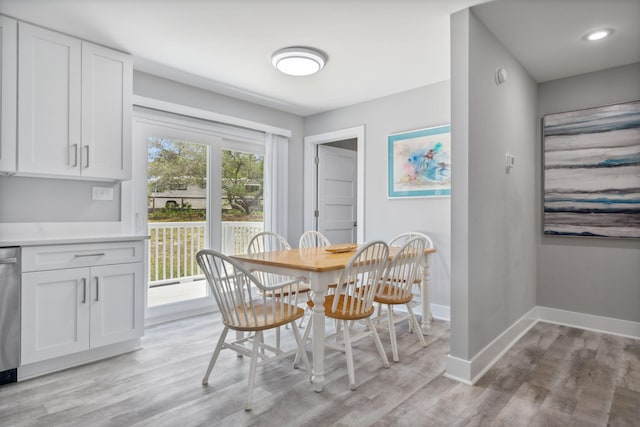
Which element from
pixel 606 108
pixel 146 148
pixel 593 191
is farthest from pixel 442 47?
pixel 146 148

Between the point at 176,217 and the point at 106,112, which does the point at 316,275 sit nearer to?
the point at 106,112

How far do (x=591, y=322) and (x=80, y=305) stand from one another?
4307mm

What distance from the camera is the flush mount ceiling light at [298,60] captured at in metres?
2.87

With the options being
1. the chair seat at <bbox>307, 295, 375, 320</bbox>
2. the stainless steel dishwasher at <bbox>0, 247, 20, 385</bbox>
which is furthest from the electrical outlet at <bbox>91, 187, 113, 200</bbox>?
the chair seat at <bbox>307, 295, 375, 320</bbox>

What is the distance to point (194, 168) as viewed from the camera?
3838 mm

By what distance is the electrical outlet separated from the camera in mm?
3025

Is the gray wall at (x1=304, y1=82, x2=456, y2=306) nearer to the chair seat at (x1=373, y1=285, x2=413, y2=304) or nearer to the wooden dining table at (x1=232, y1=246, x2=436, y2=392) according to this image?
the chair seat at (x1=373, y1=285, x2=413, y2=304)

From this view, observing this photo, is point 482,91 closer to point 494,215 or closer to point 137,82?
point 494,215

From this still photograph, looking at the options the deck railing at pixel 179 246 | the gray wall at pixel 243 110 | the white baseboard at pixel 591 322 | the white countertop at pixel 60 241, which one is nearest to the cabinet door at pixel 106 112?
the gray wall at pixel 243 110

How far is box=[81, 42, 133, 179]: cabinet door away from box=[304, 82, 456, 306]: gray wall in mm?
2462

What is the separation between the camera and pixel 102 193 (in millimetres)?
3062

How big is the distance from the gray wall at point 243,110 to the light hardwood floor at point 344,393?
229 centimetres

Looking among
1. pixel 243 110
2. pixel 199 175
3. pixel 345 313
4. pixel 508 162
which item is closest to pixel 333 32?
pixel 508 162

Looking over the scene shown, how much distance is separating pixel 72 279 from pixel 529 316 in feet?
12.6
